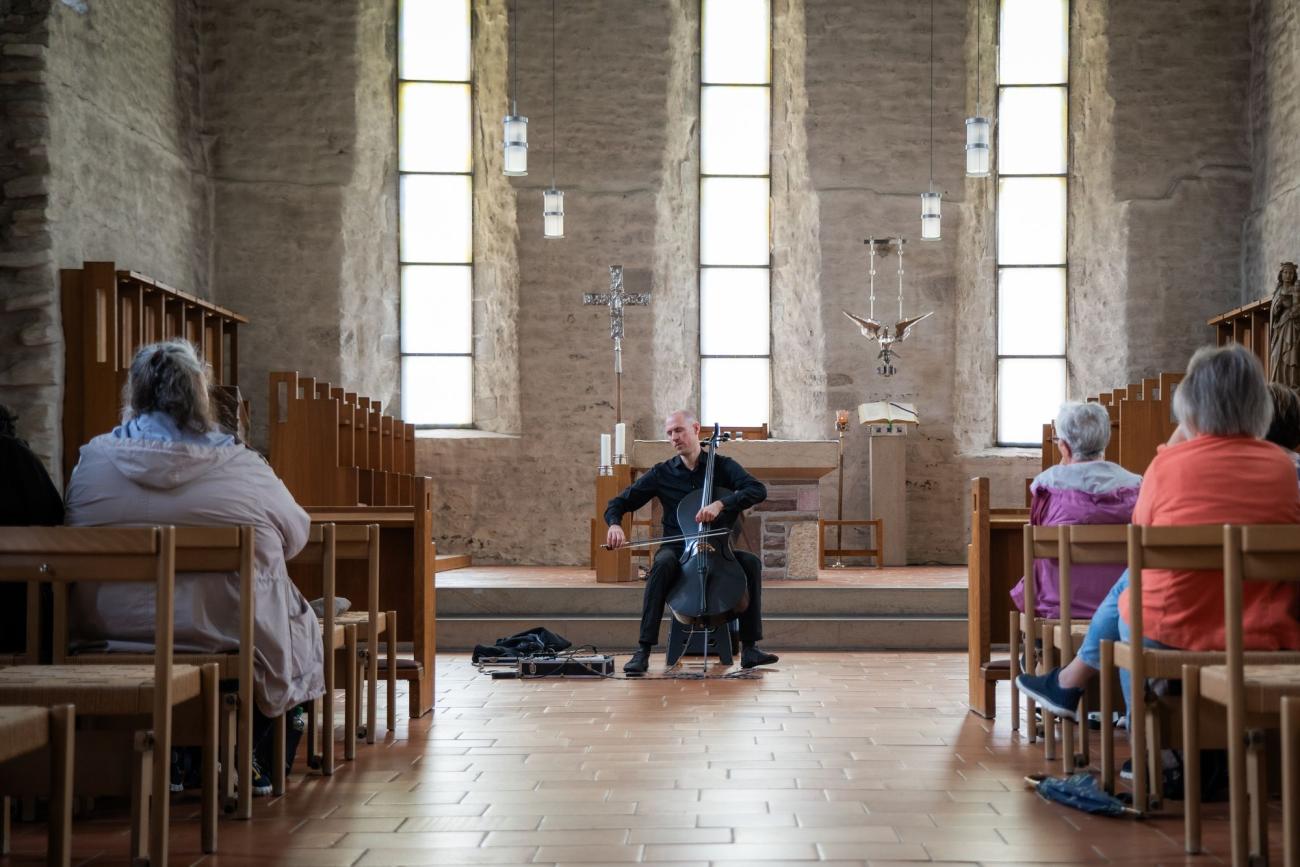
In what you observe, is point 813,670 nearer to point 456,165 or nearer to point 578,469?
point 578,469

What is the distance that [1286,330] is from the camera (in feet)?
30.0

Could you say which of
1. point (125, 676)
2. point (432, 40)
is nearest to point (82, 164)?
point (432, 40)

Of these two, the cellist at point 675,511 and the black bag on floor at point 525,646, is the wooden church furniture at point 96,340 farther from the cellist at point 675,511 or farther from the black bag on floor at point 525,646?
the cellist at point 675,511

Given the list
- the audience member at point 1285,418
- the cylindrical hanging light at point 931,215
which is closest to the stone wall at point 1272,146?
the cylindrical hanging light at point 931,215

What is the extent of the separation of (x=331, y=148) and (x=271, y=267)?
44.4 inches

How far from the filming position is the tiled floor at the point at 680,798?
2.97 meters

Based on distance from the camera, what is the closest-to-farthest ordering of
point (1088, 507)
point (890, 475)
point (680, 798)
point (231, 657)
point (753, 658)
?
point (231, 657) < point (680, 798) < point (1088, 507) < point (753, 658) < point (890, 475)

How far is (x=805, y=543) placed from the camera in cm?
A: 881

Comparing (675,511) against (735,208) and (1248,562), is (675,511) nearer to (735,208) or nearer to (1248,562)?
(1248,562)

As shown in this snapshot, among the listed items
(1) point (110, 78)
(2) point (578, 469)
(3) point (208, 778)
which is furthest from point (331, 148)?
(3) point (208, 778)

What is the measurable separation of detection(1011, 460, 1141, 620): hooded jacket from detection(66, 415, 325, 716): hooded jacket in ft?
7.99

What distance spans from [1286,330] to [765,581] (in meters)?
3.95

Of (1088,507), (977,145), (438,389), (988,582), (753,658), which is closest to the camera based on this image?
(1088,507)

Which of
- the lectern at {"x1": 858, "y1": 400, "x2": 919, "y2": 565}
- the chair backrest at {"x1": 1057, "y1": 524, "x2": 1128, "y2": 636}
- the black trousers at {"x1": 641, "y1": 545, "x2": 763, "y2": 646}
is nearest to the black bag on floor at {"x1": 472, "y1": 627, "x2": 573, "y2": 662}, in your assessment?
the black trousers at {"x1": 641, "y1": 545, "x2": 763, "y2": 646}
